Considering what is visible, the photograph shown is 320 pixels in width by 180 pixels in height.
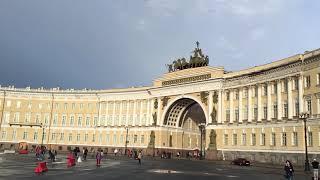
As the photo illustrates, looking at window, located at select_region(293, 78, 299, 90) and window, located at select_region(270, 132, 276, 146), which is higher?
window, located at select_region(293, 78, 299, 90)

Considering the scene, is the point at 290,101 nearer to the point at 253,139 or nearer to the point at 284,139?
the point at 284,139

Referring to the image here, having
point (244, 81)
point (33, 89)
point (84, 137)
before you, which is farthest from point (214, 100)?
point (33, 89)

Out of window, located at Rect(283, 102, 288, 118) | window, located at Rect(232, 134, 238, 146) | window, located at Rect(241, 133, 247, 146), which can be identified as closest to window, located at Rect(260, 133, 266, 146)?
window, located at Rect(241, 133, 247, 146)

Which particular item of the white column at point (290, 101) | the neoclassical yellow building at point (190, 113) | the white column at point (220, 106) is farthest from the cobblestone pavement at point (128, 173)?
the white column at point (220, 106)

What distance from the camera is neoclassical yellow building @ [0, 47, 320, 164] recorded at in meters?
58.5

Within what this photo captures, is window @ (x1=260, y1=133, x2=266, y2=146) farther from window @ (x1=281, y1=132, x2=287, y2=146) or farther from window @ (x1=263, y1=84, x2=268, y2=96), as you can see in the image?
window @ (x1=263, y1=84, x2=268, y2=96)

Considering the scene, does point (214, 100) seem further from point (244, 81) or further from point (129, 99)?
point (129, 99)

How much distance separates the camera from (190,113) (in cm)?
9938

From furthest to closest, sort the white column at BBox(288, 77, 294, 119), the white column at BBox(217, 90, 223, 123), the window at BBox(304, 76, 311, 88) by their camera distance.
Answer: the white column at BBox(217, 90, 223, 123)
the white column at BBox(288, 77, 294, 119)
the window at BBox(304, 76, 311, 88)

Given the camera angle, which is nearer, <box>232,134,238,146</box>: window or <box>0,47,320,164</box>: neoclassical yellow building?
<box>0,47,320,164</box>: neoclassical yellow building

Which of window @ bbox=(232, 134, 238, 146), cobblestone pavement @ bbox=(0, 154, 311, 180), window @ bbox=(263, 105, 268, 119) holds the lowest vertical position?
cobblestone pavement @ bbox=(0, 154, 311, 180)

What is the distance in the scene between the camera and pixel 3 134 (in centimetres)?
10631

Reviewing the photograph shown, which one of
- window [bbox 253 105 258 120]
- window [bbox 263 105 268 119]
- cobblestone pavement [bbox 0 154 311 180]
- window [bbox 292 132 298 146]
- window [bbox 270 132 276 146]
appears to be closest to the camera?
cobblestone pavement [bbox 0 154 311 180]

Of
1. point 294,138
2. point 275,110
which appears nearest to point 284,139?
point 294,138
